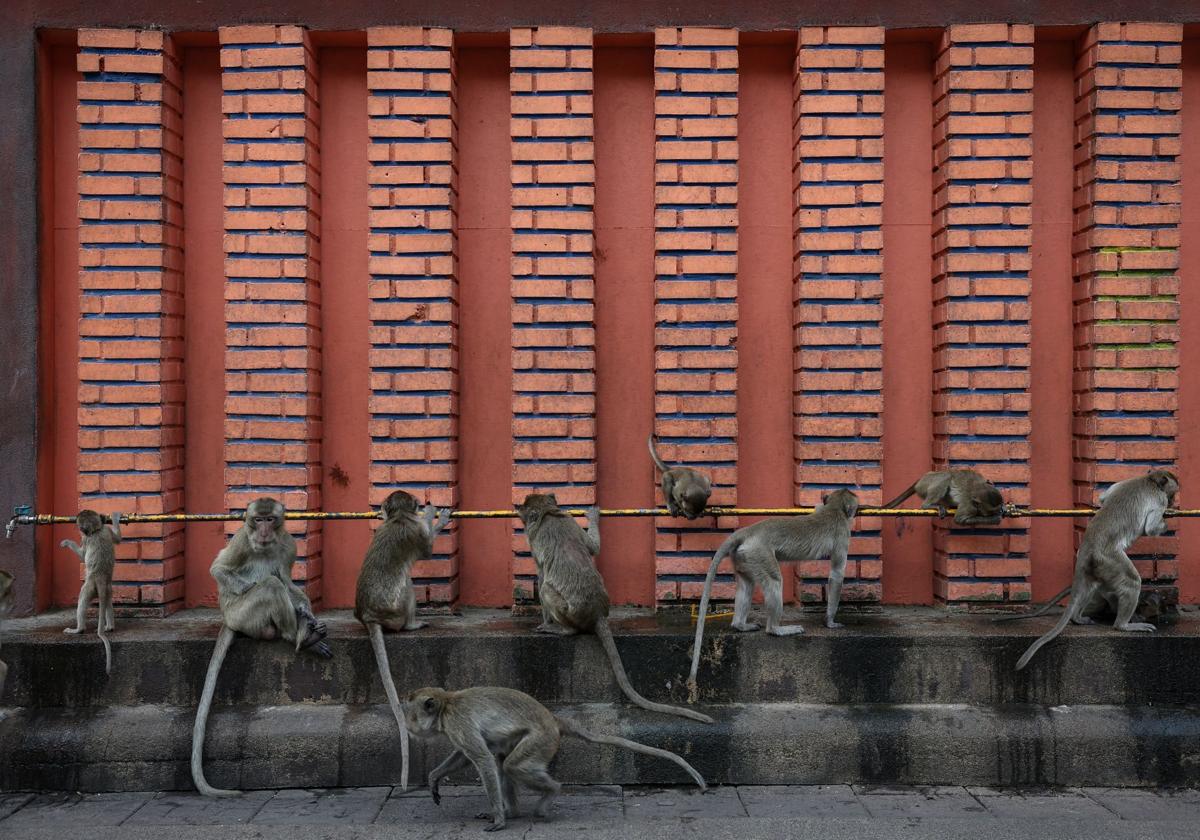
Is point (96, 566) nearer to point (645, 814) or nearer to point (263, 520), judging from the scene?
point (263, 520)

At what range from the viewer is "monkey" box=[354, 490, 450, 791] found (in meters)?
5.65

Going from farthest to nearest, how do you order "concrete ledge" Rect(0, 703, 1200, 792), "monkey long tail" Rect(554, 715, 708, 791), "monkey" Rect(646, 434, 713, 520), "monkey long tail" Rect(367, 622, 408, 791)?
1. "monkey" Rect(646, 434, 713, 520)
2. "concrete ledge" Rect(0, 703, 1200, 792)
3. "monkey long tail" Rect(367, 622, 408, 791)
4. "monkey long tail" Rect(554, 715, 708, 791)

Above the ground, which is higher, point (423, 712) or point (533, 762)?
point (423, 712)

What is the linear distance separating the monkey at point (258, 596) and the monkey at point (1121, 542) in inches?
169

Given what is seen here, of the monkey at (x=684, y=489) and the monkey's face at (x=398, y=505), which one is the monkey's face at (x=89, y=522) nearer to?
the monkey's face at (x=398, y=505)

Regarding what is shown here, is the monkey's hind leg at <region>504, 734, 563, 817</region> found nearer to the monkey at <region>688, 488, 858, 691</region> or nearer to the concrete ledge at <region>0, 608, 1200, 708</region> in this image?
the concrete ledge at <region>0, 608, 1200, 708</region>

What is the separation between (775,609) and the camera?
585cm

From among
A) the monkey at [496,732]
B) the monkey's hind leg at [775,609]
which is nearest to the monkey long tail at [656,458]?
the monkey's hind leg at [775,609]

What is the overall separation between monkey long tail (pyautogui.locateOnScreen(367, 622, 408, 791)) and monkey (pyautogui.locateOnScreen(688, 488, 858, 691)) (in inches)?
69.2

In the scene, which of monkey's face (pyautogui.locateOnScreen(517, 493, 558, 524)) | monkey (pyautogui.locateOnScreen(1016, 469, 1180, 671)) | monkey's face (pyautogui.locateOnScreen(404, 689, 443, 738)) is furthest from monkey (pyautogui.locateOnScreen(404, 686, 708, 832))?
monkey (pyautogui.locateOnScreen(1016, 469, 1180, 671))

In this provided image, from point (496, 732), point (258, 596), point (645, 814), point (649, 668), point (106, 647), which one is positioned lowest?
point (645, 814)

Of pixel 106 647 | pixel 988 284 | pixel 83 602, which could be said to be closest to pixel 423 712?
pixel 106 647

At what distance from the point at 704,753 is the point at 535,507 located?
1656 mm

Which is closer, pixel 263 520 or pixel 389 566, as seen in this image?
pixel 263 520
